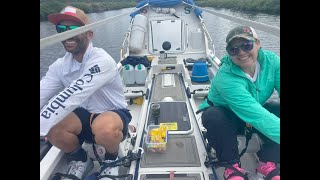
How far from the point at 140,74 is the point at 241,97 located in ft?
9.50

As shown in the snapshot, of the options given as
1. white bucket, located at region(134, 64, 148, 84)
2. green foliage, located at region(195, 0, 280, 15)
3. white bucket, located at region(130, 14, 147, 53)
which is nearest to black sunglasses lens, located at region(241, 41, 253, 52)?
white bucket, located at region(134, 64, 148, 84)

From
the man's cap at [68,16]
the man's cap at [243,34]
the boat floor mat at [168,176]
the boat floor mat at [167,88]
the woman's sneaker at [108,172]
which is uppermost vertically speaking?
the man's cap at [68,16]

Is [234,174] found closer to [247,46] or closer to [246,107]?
[246,107]

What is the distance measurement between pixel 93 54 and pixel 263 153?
1448mm

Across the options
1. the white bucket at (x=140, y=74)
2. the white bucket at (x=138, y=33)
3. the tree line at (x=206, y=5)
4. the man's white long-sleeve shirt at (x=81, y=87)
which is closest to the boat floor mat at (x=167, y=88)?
the white bucket at (x=140, y=74)

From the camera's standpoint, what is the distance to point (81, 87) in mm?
1971

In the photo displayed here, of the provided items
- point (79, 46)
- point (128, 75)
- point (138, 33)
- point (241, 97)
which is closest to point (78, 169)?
point (79, 46)

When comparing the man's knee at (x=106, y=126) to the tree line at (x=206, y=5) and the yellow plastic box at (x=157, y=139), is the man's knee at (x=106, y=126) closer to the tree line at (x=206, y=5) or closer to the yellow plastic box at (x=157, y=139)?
the yellow plastic box at (x=157, y=139)

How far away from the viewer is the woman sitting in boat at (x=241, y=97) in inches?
77.9

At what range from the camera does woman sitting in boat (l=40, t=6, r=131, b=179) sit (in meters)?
1.96

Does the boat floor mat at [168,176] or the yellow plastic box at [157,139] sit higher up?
the yellow plastic box at [157,139]

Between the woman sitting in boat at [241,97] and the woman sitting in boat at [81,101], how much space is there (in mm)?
704

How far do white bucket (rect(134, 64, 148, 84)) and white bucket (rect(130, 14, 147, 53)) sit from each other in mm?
1782
